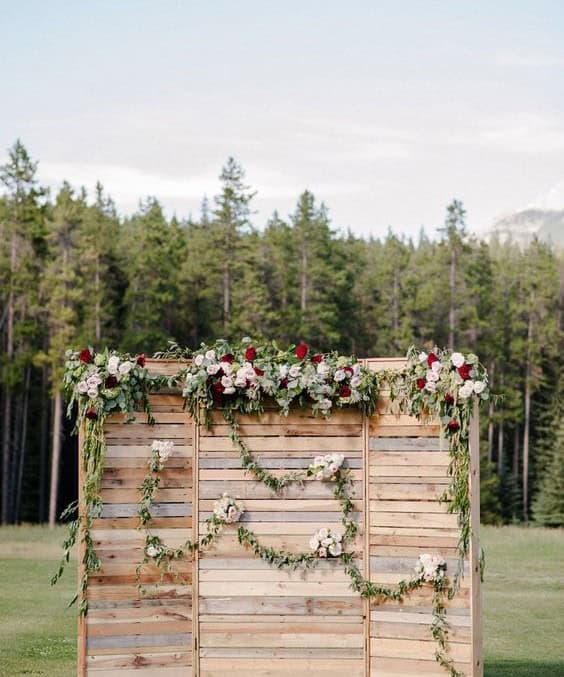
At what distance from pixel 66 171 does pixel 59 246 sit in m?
13.0

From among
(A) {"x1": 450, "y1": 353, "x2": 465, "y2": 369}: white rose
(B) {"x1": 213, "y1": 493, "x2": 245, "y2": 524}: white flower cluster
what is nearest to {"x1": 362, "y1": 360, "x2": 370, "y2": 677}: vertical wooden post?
(A) {"x1": 450, "y1": 353, "x2": 465, "y2": 369}: white rose

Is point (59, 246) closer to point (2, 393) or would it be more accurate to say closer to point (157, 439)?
point (2, 393)

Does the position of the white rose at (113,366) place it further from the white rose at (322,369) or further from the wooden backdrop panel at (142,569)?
the white rose at (322,369)

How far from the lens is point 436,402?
8.67m

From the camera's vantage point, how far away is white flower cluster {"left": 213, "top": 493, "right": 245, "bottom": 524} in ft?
29.0

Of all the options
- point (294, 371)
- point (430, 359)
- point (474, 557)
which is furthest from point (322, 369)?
point (474, 557)

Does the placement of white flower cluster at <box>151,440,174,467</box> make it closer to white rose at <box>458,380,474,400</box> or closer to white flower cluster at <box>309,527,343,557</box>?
white flower cluster at <box>309,527,343,557</box>

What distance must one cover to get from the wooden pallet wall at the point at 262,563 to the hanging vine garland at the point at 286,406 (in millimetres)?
83

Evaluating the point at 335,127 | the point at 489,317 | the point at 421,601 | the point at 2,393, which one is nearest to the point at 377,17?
the point at 421,601

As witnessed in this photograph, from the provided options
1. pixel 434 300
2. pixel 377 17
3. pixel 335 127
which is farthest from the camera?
pixel 335 127

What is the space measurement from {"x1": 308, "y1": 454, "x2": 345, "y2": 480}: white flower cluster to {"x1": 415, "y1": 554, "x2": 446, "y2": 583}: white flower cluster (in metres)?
0.99

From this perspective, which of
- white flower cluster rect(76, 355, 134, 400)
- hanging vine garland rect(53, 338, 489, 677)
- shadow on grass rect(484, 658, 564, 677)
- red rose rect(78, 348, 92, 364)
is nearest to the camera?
hanging vine garland rect(53, 338, 489, 677)

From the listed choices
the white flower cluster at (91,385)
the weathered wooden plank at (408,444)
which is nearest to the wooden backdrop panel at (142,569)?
the white flower cluster at (91,385)

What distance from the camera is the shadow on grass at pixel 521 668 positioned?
420 inches
